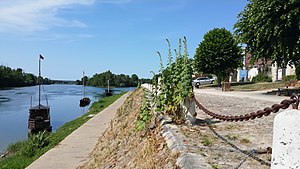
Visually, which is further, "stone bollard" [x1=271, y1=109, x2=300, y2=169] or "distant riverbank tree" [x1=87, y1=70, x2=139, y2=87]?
"distant riverbank tree" [x1=87, y1=70, x2=139, y2=87]

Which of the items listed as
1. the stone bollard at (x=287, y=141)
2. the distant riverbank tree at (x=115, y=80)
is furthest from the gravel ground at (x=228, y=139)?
the distant riverbank tree at (x=115, y=80)

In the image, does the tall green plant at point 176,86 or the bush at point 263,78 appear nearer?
the tall green plant at point 176,86

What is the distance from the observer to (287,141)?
6.91 ft

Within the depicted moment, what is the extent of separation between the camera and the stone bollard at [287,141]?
207 centimetres

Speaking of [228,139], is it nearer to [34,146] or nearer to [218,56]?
[34,146]

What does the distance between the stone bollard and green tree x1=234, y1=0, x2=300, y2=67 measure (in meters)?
15.7

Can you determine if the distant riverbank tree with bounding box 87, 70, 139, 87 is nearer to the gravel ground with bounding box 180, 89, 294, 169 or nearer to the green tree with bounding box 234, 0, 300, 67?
the green tree with bounding box 234, 0, 300, 67

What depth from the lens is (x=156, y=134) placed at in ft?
21.8

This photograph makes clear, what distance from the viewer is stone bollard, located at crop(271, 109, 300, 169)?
2.07 metres

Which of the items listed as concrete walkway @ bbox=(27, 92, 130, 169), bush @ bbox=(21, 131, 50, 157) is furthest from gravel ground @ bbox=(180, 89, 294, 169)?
bush @ bbox=(21, 131, 50, 157)

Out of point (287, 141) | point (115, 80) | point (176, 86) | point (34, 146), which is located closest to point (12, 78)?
point (115, 80)

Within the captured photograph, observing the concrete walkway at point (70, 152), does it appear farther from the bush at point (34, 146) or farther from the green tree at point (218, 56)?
the green tree at point (218, 56)

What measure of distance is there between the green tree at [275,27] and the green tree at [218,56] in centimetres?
2146

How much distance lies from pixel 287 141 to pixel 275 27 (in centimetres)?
1661
